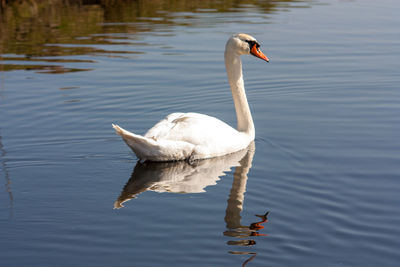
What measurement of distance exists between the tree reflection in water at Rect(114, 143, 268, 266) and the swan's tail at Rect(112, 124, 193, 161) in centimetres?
11

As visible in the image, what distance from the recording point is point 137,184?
26.9 feet

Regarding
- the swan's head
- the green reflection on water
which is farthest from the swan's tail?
the green reflection on water

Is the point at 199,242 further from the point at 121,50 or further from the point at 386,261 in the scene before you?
the point at 121,50

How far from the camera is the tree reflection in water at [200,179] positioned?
6961 mm

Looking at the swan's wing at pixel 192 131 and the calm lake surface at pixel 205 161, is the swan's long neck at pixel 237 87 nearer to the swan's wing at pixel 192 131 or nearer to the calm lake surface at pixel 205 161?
the calm lake surface at pixel 205 161

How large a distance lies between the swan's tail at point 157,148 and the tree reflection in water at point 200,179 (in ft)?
0.36

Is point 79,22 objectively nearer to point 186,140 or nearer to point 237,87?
point 237,87

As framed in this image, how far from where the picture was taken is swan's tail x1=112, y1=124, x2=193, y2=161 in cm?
852

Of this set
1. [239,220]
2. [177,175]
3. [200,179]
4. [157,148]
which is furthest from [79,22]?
[239,220]

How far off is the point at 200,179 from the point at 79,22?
48.0 ft

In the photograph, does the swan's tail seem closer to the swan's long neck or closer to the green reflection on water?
the swan's long neck

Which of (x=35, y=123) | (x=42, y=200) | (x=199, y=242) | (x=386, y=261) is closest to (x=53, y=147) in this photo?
(x=35, y=123)

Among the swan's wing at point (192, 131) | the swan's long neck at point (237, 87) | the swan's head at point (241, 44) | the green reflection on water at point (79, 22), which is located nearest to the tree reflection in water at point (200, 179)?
the swan's wing at point (192, 131)

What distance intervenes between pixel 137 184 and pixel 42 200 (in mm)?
1200
